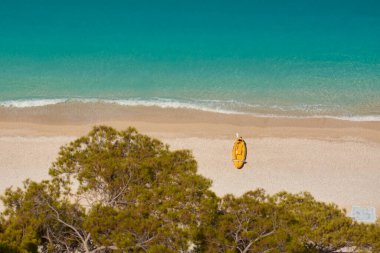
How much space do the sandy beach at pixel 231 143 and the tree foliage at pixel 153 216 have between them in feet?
23.9

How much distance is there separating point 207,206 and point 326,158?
13112 millimetres

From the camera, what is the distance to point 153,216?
10.7m

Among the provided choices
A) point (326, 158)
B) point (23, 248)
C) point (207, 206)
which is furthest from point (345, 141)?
point (23, 248)

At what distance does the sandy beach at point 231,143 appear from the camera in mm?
20188

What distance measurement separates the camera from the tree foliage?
34.6ft

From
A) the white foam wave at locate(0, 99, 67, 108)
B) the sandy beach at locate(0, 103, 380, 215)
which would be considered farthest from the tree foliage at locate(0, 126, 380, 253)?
the white foam wave at locate(0, 99, 67, 108)

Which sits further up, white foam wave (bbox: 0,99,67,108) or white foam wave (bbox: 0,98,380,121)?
white foam wave (bbox: 0,98,380,121)

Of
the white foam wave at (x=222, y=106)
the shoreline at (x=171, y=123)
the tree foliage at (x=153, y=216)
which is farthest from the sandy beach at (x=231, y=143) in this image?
the tree foliage at (x=153, y=216)

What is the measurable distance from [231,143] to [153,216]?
46.2 feet

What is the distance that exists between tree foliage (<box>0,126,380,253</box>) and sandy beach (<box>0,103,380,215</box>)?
7278 mm

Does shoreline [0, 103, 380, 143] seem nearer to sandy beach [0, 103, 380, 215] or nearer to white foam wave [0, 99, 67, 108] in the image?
sandy beach [0, 103, 380, 215]

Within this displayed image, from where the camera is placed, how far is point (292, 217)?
1146 centimetres

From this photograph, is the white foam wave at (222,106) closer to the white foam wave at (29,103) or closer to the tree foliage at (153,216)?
the white foam wave at (29,103)

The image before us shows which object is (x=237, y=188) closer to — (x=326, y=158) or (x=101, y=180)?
(x=326, y=158)
